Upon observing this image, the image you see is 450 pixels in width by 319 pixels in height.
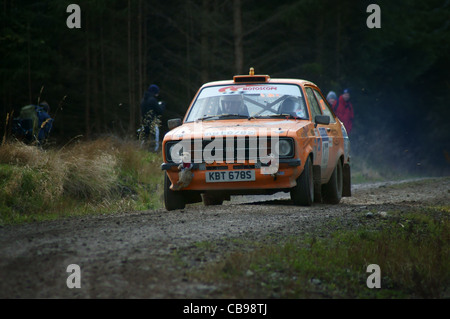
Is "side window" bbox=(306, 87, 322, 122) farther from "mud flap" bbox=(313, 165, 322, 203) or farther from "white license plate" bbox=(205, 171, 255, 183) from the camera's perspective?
"white license plate" bbox=(205, 171, 255, 183)

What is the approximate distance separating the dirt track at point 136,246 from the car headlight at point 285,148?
678 mm

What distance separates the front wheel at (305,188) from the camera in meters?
8.91

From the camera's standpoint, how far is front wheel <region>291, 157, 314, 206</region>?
891 centimetres

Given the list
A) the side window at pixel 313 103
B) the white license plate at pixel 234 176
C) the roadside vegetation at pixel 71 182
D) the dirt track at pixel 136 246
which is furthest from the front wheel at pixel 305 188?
the roadside vegetation at pixel 71 182

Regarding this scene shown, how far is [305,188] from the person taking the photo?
29.3 ft

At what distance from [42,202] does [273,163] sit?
3663 mm

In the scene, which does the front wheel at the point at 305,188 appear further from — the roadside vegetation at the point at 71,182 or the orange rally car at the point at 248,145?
the roadside vegetation at the point at 71,182

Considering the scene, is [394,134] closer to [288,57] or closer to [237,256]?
[288,57]

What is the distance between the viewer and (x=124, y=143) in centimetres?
1427

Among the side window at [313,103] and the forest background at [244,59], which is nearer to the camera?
the side window at [313,103]

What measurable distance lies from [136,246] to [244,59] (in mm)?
26740

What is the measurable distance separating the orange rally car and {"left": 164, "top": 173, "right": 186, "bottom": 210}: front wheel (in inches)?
0.5

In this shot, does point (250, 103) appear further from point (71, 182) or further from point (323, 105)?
point (71, 182)

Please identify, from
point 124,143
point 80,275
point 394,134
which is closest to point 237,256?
point 80,275
